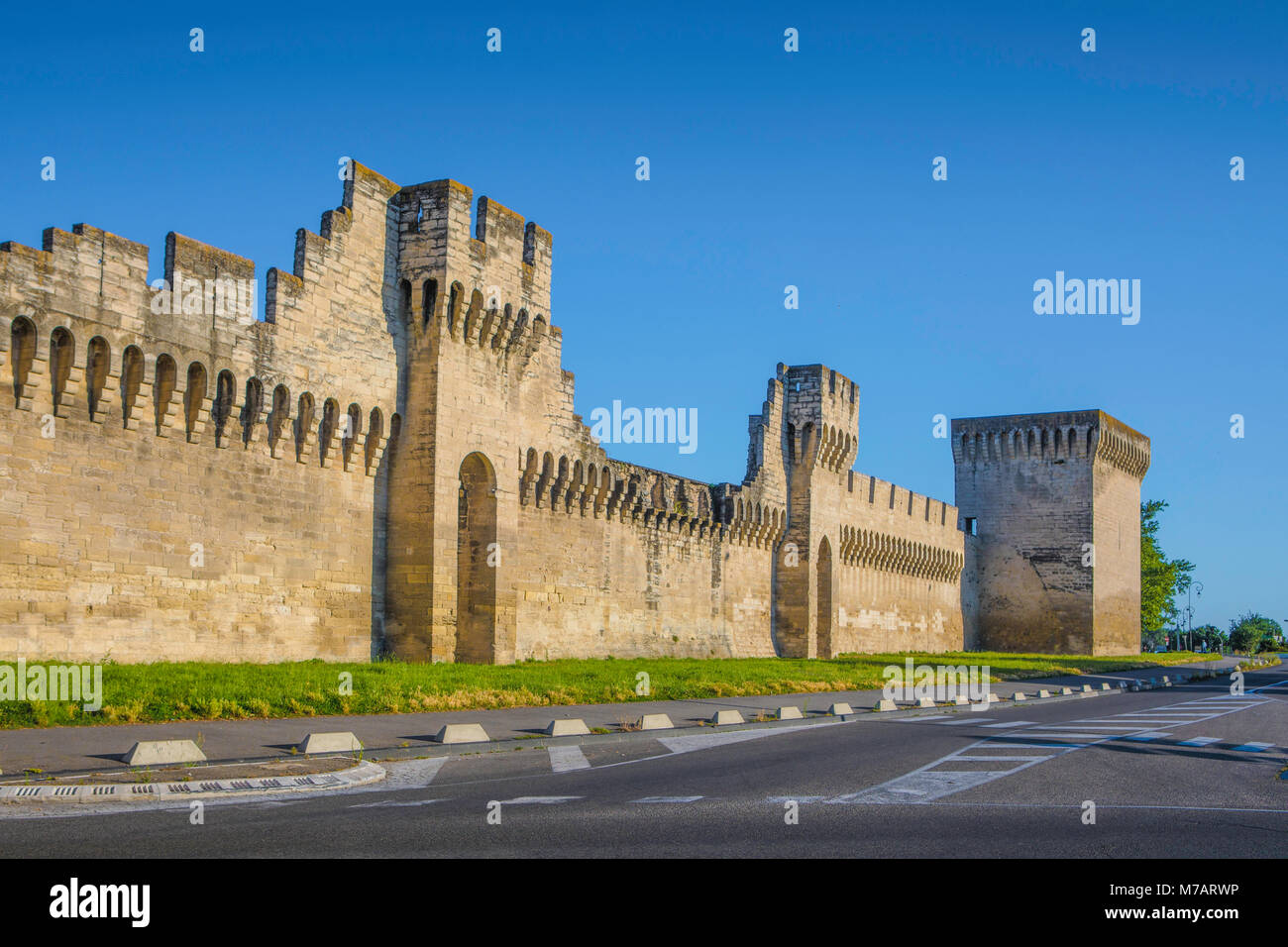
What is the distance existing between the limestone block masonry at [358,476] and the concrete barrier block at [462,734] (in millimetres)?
7038

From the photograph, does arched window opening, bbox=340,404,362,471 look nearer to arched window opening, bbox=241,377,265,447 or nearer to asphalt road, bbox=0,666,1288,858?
arched window opening, bbox=241,377,265,447

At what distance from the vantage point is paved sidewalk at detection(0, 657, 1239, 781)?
11273 millimetres

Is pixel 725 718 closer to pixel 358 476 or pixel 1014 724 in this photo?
pixel 1014 724

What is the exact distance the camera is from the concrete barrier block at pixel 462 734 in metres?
13.9

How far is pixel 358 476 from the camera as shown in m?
23.8

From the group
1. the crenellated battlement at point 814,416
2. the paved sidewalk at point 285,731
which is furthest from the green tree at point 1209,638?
the paved sidewalk at point 285,731

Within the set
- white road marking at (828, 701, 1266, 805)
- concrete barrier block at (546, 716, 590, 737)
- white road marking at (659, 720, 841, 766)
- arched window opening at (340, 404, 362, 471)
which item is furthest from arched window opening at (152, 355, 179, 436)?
white road marking at (828, 701, 1266, 805)

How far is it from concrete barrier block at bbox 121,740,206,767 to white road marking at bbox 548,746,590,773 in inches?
131

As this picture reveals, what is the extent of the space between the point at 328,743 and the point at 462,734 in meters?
1.90

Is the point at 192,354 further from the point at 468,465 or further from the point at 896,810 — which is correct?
the point at 896,810

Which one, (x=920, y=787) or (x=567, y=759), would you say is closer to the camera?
(x=920, y=787)

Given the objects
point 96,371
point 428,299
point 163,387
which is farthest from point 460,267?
point 96,371
